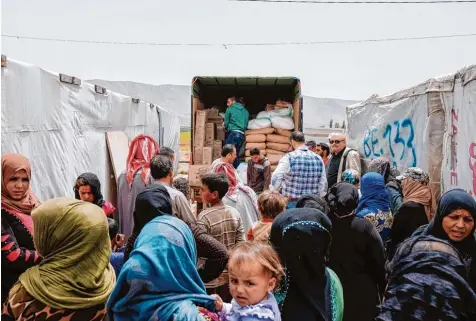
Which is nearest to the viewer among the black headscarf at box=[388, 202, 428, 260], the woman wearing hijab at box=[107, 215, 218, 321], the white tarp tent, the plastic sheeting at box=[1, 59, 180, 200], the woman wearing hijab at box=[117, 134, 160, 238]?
the woman wearing hijab at box=[107, 215, 218, 321]

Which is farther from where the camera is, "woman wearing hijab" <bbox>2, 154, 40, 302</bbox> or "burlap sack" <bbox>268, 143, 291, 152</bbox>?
"burlap sack" <bbox>268, 143, 291, 152</bbox>

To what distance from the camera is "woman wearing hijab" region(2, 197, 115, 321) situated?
200cm

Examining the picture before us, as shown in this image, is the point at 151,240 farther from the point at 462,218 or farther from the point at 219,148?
the point at 219,148

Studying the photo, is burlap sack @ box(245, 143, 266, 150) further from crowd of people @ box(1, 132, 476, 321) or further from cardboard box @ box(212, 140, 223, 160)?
crowd of people @ box(1, 132, 476, 321)

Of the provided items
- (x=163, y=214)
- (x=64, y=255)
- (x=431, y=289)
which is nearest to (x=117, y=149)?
(x=163, y=214)

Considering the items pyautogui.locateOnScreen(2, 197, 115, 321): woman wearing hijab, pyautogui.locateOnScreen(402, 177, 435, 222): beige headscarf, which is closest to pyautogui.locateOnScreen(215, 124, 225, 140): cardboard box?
pyautogui.locateOnScreen(402, 177, 435, 222): beige headscarf

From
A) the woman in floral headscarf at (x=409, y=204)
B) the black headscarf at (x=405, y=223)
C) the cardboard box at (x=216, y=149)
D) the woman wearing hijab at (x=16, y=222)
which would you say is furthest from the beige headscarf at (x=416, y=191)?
the cardboard box at (x=216, y=149)

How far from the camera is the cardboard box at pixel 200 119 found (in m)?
7.20

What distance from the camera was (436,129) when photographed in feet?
15.7

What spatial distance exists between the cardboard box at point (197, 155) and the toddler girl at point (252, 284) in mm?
5409

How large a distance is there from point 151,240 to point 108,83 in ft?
110

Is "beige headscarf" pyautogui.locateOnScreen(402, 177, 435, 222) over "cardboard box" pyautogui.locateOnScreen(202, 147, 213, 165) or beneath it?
beneath

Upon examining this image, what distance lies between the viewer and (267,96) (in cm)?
819

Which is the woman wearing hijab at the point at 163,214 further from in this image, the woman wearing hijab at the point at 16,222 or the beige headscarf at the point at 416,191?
the beige headscarf at the point at 416,191
